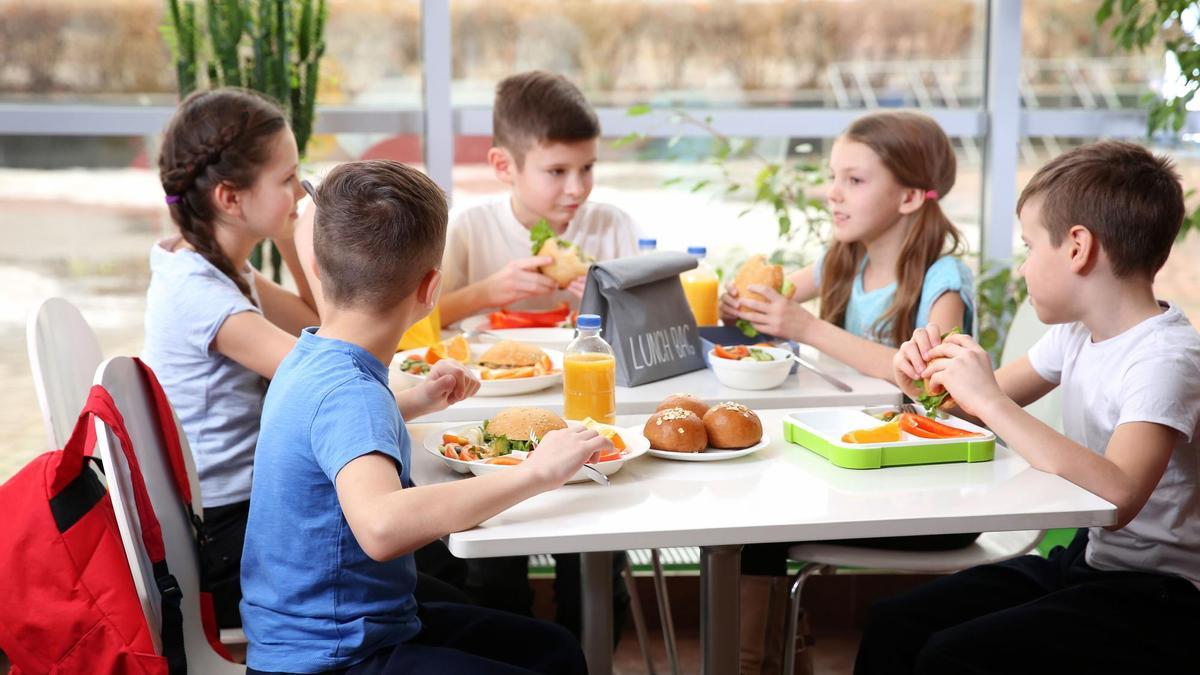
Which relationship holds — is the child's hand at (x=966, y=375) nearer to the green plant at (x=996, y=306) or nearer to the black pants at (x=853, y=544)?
the black pants at (x=853, y=544)

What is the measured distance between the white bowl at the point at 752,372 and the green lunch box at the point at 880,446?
0.87ft

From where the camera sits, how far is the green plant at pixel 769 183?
3.69 meters

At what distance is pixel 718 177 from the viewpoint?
13.0 feet

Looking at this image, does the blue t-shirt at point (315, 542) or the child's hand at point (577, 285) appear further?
the child's hand at point (577, 285)

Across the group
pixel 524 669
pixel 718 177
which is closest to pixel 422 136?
pixel 718 177

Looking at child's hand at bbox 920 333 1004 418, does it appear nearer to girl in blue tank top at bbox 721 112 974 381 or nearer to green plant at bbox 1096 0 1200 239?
girl in blue tank top at bbox 721 112 974 381

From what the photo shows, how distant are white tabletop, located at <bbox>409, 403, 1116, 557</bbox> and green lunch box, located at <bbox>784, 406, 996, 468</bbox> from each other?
0.05 feet

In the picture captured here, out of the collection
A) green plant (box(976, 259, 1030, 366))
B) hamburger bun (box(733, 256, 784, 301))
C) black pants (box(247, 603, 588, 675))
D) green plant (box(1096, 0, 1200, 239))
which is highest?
green plant (box(1096, 0, 1200, 239))

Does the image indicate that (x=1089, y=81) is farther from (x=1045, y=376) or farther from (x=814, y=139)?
(x=1045, y=376)

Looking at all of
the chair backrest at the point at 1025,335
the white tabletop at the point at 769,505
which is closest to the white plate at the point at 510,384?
the white tabletop at the point at 769,505

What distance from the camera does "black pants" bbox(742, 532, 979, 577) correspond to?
2.02 meters

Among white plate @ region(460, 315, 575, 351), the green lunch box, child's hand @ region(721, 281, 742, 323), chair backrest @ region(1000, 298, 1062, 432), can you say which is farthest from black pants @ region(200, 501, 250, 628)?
chair backrest @ region(1000, 298, 1062, 432)

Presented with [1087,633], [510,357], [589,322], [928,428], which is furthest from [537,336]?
[1087,633]

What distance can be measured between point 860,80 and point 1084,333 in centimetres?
226
